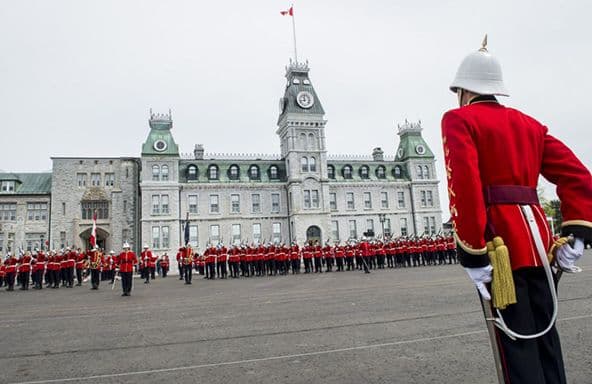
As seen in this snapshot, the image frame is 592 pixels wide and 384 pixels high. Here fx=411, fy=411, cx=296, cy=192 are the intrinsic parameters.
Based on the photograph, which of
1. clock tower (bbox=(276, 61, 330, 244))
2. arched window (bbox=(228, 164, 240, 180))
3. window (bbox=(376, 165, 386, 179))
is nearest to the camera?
clock tower (bbox=(276, 61, 330, 244))

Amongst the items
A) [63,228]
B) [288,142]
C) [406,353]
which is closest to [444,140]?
[406,353]

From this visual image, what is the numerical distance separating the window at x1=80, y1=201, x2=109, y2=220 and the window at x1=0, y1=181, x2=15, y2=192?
861 centimetres

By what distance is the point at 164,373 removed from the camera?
4938 millimetres

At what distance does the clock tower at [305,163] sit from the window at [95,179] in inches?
876

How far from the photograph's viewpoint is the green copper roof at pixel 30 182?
155 feet

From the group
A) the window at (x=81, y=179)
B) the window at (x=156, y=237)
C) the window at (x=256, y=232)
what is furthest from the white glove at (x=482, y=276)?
the window at (x=81, y=179)

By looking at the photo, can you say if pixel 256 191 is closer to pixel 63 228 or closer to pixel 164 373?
pixel 63 228

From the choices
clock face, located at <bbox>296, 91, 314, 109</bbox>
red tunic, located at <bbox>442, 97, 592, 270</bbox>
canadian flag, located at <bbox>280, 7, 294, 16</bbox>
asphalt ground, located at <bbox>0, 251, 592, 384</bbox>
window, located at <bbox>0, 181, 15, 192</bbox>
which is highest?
canadian flag, located at <bbox>280, 7, 294, 16</bbox>

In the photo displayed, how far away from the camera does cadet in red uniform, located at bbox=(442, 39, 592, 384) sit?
2807 mm

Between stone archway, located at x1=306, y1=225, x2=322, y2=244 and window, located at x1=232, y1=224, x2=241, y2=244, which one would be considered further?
window, located at x1=232, y1=224, x2=241, y2=244

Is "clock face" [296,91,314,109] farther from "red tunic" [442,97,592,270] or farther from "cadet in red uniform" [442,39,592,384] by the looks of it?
"red tunic" [442,97,592,270]

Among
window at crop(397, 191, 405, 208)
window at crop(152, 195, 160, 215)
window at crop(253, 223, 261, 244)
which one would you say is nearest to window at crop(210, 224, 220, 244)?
window at crop(253, 223, 261, 244)

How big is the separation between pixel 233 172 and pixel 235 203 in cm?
410

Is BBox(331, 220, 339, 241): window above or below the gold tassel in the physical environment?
above
